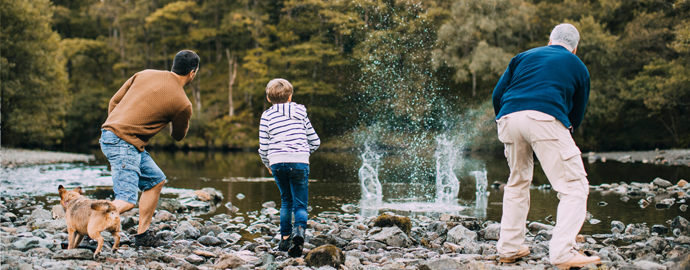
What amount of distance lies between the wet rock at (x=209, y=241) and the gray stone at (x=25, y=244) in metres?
1.64

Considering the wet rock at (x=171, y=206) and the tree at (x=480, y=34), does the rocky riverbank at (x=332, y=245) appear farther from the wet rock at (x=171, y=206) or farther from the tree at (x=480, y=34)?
the tree at (x=480, y=34)

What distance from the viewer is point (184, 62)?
4.86 metres

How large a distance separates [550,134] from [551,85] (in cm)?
42

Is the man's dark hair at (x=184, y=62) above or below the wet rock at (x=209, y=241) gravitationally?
above

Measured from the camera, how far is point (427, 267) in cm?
399

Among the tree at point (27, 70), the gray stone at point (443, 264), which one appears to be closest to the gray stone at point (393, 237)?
the gray stone at point (443, 264)

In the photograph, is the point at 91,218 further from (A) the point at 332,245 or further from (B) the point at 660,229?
(B) the point at 660,229

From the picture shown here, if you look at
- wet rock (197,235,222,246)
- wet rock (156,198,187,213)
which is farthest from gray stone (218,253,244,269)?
wet rock (156,198,187,213)

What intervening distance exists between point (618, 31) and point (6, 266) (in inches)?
1600

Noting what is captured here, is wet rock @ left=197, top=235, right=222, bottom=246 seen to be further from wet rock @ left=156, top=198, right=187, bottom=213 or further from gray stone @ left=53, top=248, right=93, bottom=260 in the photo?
wet rock @ left=156, top=198, right=187, bottom=213

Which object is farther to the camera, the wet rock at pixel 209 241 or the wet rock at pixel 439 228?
the wet rock at pixel 439 228

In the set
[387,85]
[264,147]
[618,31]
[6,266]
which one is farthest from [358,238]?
[618,31]

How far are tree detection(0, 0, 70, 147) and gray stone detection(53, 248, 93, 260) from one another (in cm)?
2788

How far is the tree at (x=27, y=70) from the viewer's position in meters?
27.2
